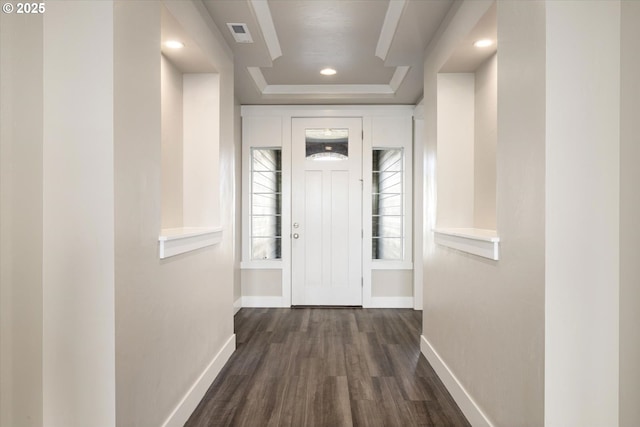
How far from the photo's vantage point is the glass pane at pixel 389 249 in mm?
4898

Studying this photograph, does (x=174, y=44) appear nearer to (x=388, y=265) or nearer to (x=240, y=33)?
(x=240, y=33)

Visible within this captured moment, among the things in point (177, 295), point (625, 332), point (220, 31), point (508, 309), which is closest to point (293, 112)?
point (220, 31)

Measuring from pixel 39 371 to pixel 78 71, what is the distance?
43.6 inches

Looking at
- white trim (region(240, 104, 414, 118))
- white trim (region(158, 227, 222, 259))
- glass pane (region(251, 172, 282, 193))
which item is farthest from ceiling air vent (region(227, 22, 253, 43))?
glass pane (region(251, 172, 282, 193))

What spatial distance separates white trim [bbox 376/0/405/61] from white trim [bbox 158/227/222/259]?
191 centimetres

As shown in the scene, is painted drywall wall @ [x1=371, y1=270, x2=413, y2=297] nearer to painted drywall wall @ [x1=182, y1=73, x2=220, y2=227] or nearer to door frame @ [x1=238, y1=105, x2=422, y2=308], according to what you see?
door frame @ [x1=238, y1=105, x2=422, y2=308]

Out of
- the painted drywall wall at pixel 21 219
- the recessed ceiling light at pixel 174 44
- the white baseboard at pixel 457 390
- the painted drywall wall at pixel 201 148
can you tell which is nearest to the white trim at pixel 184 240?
the painted drywall wall at pixel 201 148

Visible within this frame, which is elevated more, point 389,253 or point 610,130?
point 610,130

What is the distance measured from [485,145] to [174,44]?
2.14 meters

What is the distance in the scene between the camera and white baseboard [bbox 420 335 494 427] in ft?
6.85

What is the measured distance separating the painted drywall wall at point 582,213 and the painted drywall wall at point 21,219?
6.04ft

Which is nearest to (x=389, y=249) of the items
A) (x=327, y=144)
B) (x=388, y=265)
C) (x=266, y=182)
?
(x=388, y=265)

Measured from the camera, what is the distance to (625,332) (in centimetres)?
146

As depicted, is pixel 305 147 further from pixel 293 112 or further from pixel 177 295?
pixel 177 295
